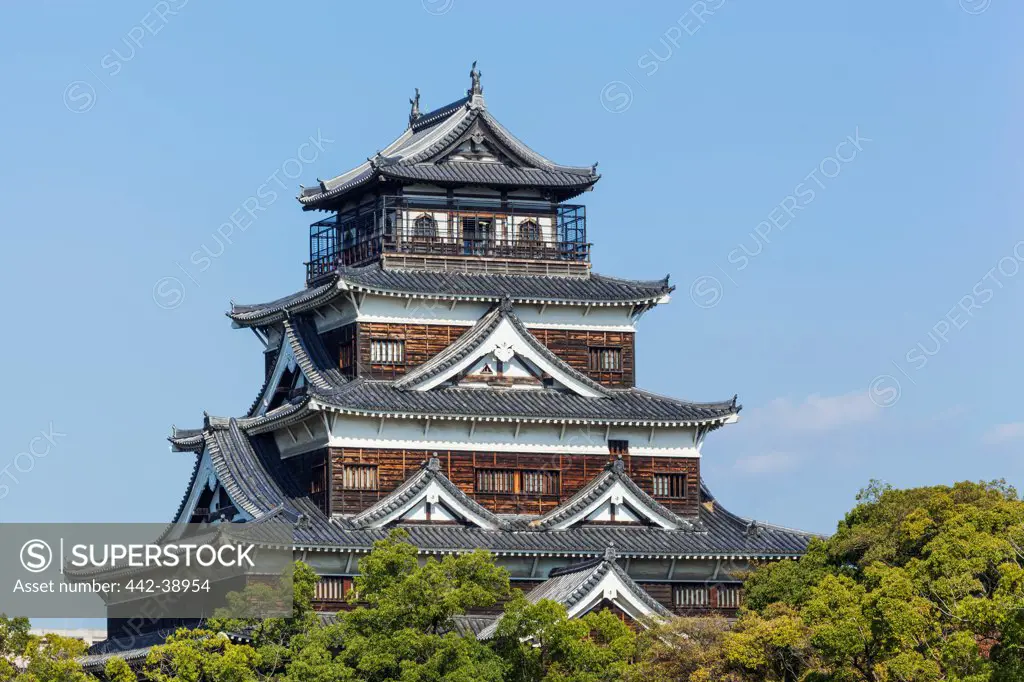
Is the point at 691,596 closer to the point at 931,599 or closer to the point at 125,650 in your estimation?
the point at 931,599

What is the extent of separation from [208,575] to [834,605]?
55.8 ft

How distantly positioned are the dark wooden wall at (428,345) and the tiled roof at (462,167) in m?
4.48

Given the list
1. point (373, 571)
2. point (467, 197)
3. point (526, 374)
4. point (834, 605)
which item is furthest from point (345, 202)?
point (834, 605)

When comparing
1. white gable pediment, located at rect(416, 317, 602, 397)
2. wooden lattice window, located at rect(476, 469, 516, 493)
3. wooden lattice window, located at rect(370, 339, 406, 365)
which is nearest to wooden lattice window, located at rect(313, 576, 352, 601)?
wooden lattice window, located at rect(476, 469, 516, 493)

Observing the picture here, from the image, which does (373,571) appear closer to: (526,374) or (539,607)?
(539,607)

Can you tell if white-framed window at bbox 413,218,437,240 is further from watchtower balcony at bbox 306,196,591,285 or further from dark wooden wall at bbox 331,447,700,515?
dark wooden wall at bbox 331,447,700,515

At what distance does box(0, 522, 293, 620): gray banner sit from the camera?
4988 cm

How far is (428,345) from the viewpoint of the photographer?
57031 millimetres

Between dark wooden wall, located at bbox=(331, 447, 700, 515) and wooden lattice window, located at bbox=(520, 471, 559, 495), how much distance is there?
0.14m

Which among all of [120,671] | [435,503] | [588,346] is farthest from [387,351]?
[120,671]

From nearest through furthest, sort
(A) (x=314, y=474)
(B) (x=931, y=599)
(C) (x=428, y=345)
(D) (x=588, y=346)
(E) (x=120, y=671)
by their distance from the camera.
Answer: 1. (B) (x=931, y=599)
2. (E) (x=120, y=671)
3. (A) (x=314, y=474)
4. (C) (x=428, y=345)
5. (D) (x=588, y=346)

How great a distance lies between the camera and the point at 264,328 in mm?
61938

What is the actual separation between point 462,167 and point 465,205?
113cm

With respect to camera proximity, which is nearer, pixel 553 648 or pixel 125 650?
pixel 553 648
